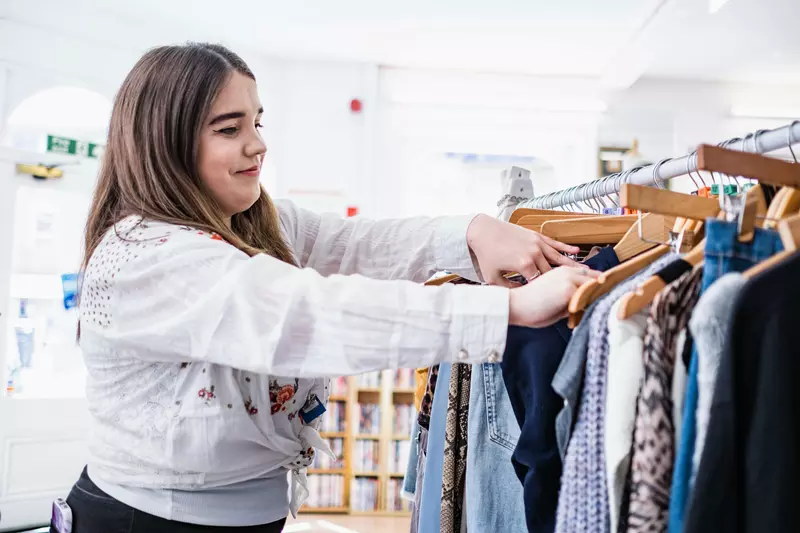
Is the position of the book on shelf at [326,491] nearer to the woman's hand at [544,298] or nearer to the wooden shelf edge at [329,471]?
the wooden shelf edge at [329,471]

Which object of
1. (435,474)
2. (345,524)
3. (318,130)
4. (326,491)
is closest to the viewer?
(435,474)

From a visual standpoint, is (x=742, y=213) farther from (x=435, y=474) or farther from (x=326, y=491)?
(x=326, y=491)

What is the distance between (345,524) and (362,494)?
1.13ft

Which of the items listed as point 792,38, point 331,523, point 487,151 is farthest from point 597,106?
point 331,523

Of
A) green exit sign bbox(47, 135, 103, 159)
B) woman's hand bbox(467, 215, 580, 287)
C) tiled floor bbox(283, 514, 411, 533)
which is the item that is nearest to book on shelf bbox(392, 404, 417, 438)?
tiled floor bbox(283, 514, 411, 533)

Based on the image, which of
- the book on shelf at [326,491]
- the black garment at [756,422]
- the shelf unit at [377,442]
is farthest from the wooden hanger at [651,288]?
the book on shelf at [326,491]

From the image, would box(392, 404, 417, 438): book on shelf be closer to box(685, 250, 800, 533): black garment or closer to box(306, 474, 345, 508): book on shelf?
box(306, 474, 345, 508): book on shelf

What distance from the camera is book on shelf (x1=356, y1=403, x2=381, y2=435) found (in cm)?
519

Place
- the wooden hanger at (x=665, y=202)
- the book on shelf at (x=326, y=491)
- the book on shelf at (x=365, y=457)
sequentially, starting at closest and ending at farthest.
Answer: the wooden hanger at (x=665, y=202)
the book on shelf at (x=326, y=491)
the book on shelf at (x=365, y=457)

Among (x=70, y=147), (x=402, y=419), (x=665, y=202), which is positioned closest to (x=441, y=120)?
(x=402, y=419)

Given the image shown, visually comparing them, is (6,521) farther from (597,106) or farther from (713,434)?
(597,106)

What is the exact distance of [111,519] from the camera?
1188mm

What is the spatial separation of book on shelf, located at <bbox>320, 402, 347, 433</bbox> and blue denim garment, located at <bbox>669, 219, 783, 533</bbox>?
183 inches

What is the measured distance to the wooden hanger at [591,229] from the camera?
1.24 meters
